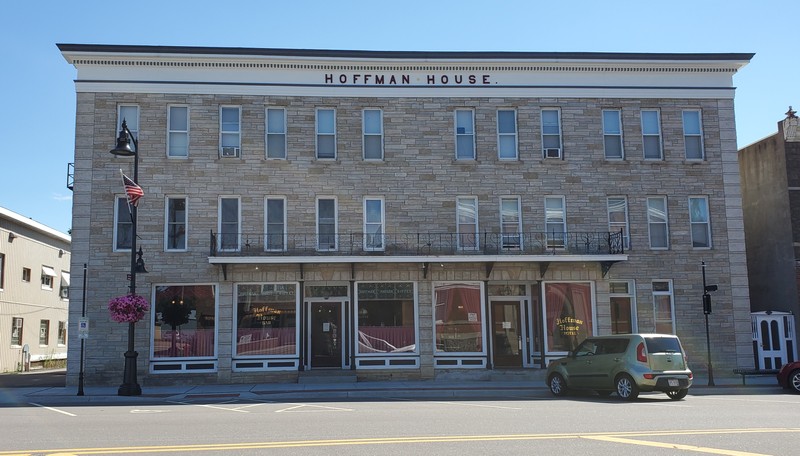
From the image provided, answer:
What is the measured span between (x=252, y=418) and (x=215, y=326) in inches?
384

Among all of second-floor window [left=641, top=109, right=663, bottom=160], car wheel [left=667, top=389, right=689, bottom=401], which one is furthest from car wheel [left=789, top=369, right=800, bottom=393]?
second-floor window [left=641, top=109, right=663, bottom=160]

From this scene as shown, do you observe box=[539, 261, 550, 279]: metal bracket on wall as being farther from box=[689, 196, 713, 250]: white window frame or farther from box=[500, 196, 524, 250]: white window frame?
box=[689, 196, 713, 250]: white window frame

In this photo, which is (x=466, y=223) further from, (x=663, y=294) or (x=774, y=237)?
(x=774, y=237)

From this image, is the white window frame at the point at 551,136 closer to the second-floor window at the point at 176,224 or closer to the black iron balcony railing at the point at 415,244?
the black iron balcony railing at the point at 415,244

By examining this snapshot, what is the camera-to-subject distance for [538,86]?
24688mm

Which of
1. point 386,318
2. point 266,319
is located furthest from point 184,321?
point 386,318

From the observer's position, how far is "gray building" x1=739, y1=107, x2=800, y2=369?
24.9 m

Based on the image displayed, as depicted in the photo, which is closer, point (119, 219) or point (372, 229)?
point (119, 219)

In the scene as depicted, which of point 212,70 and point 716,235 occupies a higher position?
point 212,70

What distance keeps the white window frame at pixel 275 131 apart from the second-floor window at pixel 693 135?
13.2 metres

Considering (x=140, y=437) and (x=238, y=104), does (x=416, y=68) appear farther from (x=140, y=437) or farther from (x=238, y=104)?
(x=140, y=437)

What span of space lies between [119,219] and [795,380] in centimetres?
1950

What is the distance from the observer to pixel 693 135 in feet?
82.5

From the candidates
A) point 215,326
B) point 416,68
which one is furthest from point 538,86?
point 215,326
